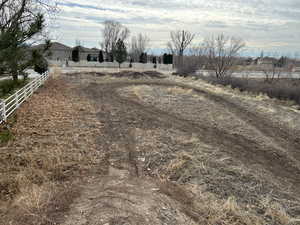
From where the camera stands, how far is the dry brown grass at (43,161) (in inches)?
152

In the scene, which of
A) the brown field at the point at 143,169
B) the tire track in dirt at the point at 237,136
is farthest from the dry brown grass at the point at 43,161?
the tire track in dirt at the point at 237,136

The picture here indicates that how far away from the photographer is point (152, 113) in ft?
36.6

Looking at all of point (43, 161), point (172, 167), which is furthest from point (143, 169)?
point (43, 161)

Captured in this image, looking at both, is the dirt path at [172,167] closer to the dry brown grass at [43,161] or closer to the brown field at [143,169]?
the brown field at [143,169]

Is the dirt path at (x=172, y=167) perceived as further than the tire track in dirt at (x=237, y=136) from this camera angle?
No

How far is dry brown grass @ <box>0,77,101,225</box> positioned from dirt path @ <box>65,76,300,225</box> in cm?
38

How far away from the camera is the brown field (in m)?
3.96

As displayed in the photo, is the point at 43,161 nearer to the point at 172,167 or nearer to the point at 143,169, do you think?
the point at 143,169

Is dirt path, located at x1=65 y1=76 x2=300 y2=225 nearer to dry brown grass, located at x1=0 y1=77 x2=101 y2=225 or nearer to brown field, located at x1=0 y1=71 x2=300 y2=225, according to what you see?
brown field, located at x1=0 y1=71 x2=300 y2=225

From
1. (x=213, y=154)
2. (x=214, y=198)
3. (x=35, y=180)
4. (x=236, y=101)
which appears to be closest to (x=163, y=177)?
(x=214, y=198)

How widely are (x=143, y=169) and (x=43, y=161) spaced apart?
2.23 metres

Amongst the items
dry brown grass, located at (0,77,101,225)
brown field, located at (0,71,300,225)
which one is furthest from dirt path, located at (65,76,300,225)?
dry brown grass, located at (0,77,101,225)

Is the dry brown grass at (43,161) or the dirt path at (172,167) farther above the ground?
the dry brown grass at (43,161)

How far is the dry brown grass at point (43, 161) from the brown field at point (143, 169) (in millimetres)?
20
